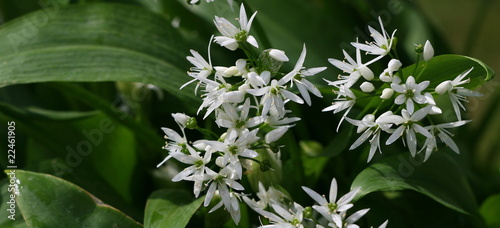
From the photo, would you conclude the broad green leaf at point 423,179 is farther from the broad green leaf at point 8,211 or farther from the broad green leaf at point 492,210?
the broad green leaf at point 8,211

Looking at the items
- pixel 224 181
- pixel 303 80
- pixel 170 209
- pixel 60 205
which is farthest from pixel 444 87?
pixel 60 205

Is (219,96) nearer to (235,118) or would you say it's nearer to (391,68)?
(235,118)

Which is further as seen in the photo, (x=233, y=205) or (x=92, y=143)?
(x=92, y=143)

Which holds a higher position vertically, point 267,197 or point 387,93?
point 387,93

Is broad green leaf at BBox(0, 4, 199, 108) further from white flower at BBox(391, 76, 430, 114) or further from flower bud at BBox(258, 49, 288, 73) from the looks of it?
white flower at BBox(391, 76, 430, 114)

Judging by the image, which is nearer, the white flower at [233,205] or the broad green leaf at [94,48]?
the white flower at [233,205]

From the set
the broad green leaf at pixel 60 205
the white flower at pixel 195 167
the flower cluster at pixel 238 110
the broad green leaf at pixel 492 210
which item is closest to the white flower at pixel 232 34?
the flower cluster at pixel 238 110

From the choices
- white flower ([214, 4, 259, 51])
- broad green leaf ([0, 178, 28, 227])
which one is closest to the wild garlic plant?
white flower ([214, 4, 259, 51])
